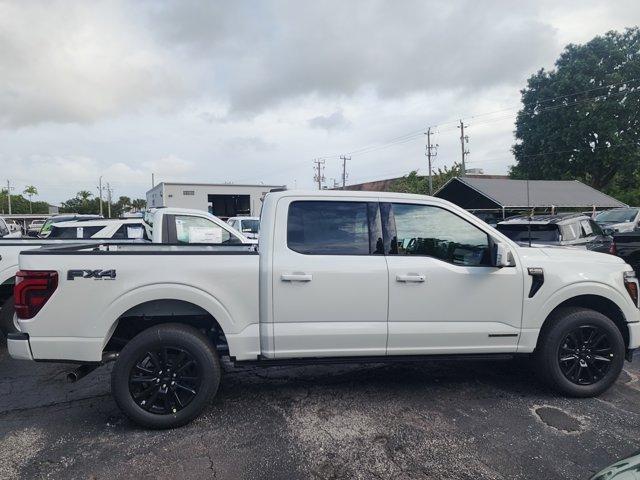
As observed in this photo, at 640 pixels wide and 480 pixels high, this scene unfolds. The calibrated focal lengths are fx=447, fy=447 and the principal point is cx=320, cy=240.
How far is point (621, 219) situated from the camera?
1709cm

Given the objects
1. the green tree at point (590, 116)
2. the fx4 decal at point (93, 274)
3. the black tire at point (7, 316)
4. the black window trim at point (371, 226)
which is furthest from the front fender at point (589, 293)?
the green tree at point (590, 116)

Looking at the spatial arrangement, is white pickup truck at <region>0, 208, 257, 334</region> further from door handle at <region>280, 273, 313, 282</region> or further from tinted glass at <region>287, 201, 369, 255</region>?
door handle at <region>280, 273, 313, 282</region>

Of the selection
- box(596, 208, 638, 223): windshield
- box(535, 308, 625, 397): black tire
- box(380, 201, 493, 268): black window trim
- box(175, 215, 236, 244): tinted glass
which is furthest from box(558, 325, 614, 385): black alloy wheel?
box(596, 208, 638, 223): windshield

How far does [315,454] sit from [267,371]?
184 cm

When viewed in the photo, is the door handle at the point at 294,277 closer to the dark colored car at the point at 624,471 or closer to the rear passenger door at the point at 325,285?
the rear passenger door at the point at 325,285

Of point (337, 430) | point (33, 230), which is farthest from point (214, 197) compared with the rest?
point (337, 430)

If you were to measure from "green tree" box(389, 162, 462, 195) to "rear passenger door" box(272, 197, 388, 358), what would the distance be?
1531 inches

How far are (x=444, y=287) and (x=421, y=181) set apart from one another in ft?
139

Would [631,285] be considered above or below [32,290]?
below

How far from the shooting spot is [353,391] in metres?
4.35

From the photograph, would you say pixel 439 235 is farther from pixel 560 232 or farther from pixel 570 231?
pixel 570 231

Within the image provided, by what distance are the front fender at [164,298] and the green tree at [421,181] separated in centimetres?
3943

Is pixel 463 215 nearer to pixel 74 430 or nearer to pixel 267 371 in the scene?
pixel 267 371

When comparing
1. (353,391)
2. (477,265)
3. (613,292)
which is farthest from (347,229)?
(613,292)
